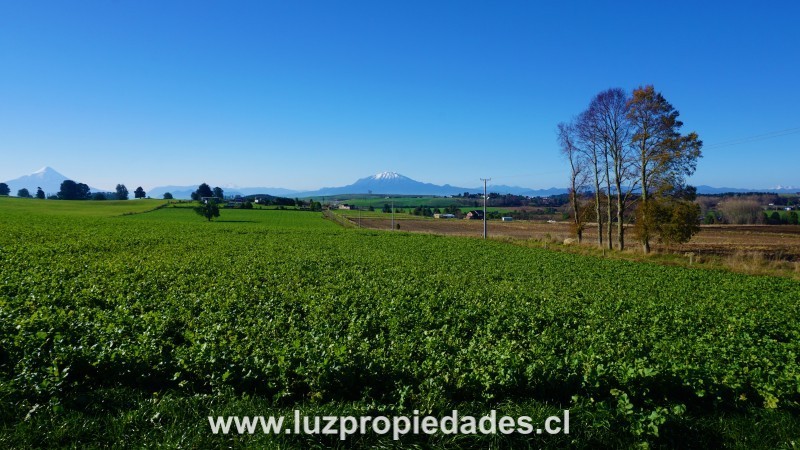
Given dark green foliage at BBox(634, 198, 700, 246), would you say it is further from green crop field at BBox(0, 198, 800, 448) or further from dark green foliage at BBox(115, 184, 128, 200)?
dark green foliage at BBox(115, 184, 128, 200)

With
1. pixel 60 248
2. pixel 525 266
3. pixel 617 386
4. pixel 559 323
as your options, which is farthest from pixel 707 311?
pixel 60 248

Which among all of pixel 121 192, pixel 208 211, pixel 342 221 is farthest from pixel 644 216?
pixel 121 192

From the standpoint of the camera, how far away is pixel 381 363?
7121 mm

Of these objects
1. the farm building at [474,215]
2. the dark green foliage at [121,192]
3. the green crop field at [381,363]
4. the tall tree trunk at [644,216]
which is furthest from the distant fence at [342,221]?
the dark green foliage at [121,192]

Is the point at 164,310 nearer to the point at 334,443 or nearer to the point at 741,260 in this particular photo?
the point at 334,443

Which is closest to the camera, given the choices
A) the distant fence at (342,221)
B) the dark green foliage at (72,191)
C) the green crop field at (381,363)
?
the green crop field at (381,363)

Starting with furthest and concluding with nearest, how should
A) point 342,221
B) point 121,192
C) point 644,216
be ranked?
point 121,192 < point 342,221 < point 644,216

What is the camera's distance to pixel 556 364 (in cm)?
709

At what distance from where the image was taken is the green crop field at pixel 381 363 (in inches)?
224

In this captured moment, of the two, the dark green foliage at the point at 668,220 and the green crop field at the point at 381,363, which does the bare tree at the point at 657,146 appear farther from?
the green crop field at the point at 381,363

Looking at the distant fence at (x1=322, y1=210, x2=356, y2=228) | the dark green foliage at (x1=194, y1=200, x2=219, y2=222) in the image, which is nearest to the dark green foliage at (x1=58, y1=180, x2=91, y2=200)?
the dark green foliage at (x1=194, y1=200, x2=219, y2=222)

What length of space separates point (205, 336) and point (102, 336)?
72.8 inches

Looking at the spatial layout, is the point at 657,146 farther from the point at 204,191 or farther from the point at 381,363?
the point at 204,191

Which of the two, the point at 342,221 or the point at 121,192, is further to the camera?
the point at 121,192
